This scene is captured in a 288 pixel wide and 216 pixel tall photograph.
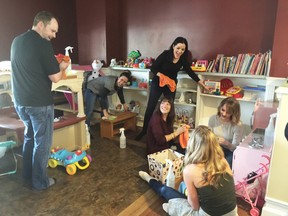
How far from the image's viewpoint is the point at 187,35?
136 inches

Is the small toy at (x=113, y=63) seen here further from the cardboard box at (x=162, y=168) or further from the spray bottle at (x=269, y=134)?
the spray bottle at (x=269, y=134)

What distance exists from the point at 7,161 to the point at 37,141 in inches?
33.5

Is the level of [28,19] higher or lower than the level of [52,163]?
higher

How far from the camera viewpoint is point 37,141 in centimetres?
194

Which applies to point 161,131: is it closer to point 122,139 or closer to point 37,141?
point 122,139

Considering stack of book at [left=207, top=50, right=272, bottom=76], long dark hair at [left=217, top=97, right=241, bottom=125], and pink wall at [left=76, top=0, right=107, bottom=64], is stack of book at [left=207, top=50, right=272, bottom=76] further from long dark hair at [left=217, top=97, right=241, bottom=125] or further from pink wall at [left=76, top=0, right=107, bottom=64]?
pink wall at [left=76, top=0, right=107, bottom=64]

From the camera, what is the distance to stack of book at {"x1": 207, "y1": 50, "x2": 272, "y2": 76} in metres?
2.76

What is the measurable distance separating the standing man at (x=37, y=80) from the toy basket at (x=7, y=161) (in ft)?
1.35

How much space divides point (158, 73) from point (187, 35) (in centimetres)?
81

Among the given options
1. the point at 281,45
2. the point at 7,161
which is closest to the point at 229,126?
the point at 281,45

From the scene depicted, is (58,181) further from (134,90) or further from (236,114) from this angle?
(134,90)

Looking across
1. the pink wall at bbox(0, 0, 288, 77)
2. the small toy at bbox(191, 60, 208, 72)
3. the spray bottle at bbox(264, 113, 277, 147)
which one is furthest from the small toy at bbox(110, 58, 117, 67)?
the spray bottle at bbox(264, 113, 277, 147)

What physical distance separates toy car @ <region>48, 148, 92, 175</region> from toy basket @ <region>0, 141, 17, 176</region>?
0.34 m

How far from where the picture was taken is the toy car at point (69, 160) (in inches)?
91.9
